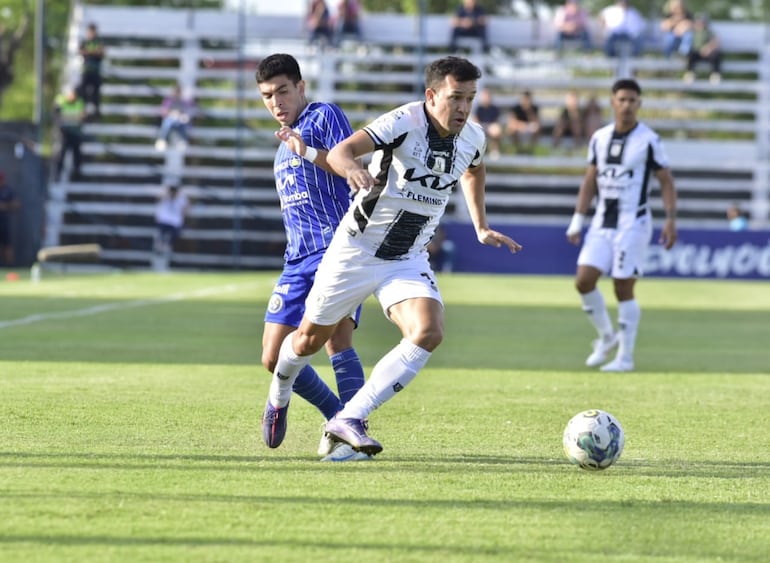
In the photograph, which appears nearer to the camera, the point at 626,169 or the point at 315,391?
the point at 315,391

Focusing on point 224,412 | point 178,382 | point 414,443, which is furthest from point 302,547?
point 178,382

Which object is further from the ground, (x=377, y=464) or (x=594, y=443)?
(x=594, y=443)

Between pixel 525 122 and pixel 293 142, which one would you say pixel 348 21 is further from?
pixel 293 142

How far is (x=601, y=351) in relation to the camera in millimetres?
12992

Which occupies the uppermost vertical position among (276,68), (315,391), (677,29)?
(677,29)

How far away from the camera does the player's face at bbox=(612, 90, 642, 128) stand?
12562 mm

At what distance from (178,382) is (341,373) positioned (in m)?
3.08

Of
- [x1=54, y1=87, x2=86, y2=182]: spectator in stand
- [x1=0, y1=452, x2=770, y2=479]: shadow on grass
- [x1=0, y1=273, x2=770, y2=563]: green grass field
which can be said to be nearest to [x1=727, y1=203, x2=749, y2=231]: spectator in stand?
[x1=54, y1=87, x2=86, y2=182]: spectator in stand

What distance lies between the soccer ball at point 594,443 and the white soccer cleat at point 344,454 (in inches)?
39.7

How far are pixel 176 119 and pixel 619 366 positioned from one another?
77.4ft

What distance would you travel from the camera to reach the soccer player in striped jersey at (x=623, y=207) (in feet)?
41.5

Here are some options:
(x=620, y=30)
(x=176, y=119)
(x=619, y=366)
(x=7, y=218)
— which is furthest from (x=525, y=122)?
(x=619, y=366)

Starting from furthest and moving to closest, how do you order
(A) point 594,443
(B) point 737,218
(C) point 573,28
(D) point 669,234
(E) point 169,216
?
1. (C) point 573,28
2. (B) point 737,218
3. (E) point 169,216
4. (D) point 669,234
5. (A) point 594,443

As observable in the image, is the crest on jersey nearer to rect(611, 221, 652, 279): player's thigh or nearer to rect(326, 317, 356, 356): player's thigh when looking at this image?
rect(326, 317, 356, 356): player's thigh
